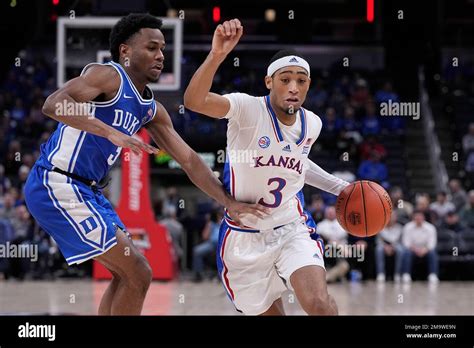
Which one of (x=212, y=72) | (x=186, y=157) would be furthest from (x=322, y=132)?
(x=212, y=72)

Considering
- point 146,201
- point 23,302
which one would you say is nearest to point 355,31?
point 146,201

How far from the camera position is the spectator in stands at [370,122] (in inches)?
655

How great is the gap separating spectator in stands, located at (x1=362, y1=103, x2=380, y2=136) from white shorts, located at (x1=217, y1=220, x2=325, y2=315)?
11.9 metres

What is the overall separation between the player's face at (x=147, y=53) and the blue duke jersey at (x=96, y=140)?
13 cm

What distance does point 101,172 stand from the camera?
4.95 metres

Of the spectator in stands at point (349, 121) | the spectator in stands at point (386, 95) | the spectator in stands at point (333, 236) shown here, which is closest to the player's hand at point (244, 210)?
the spectator in stands at point (333, 236)

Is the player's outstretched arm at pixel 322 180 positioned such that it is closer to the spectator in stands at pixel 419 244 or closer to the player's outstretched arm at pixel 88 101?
the player's outstretched arm at pixel 88 101

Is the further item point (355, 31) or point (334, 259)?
point (355, 31)

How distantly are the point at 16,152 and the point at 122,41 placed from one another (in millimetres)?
10649

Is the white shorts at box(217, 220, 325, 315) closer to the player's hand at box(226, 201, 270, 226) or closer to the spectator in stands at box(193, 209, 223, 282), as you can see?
the player's hand at box(226, 201, 270, 226)

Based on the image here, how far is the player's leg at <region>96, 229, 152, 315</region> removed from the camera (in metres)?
4.73

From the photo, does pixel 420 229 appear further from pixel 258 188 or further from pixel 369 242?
pixel 258 188

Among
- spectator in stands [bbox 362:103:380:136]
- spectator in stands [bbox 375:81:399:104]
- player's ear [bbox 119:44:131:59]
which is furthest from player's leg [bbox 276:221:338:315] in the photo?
spectator in stands [bbox 375:81:399:104]

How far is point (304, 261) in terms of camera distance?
4.78 meters
